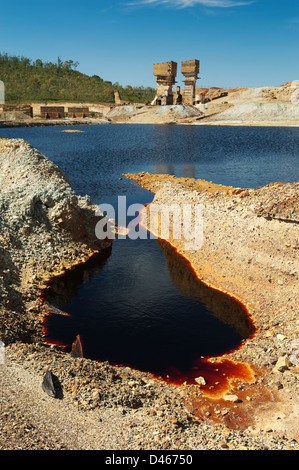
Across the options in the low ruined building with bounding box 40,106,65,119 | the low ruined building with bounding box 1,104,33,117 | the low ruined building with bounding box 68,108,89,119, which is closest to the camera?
the low ruined building with bounding box 1,104,33,117

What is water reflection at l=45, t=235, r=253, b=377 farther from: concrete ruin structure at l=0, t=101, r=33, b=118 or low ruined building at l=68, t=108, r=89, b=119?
low ruined building at l=68, t=108, r=89, b=119

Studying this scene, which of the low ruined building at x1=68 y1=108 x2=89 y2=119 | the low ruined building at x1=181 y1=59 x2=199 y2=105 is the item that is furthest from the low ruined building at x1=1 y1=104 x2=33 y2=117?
the low ruined building at x1=181 y1=59 x2=199 y2=105

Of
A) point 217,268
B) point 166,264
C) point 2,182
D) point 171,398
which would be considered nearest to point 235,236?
→ point 217,268

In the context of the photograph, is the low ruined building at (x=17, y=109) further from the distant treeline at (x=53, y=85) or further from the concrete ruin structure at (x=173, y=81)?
the concrete ruin structure at (x=173, y=81)

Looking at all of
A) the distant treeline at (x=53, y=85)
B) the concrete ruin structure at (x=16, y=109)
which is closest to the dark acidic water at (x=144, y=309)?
the concrete ruin structure at (x=16, y=109)

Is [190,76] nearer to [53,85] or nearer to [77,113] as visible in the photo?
[77,113]

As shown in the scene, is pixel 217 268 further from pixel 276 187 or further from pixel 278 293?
pixel 276 187

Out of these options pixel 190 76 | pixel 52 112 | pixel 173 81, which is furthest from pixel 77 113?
pixel 190 76
